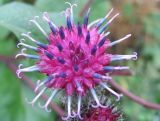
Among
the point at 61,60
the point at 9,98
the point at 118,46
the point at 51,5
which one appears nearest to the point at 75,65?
the point at 61,60

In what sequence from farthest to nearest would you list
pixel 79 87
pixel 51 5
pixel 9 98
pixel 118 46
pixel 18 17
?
1. pixel 118 46
2. pixel 9 98
3. pixel 51 5
4. pixel 18 17
5. pixel 79 87

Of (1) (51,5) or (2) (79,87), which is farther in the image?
(1) (51,5)

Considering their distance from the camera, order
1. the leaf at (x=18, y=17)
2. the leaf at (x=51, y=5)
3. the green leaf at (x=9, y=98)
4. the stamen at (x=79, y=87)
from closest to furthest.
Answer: the stamen at (x=79, y=87) → the leaf at (x=18, y=17) → the leaf at (x=51, y=5) → the green leaf at (x=9, y=98)

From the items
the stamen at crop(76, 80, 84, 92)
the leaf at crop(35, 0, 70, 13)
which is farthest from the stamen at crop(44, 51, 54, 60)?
the leaf at crop(35, 0, 70, 13)

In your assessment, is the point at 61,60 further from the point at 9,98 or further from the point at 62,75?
the point at 9,98

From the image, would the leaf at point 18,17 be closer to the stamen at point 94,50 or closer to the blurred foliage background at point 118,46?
the blurred foliage background at point 118,46

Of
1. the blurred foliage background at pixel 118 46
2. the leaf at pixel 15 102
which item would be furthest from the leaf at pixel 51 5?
the leaf at pixel 15 102

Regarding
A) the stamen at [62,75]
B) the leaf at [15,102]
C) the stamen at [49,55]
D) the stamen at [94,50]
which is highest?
the stamen at [49,55]

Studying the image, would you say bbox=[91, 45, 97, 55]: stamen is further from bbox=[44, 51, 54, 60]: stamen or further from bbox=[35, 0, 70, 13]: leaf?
bbox=[35, 0, 70, 13]: leaf
